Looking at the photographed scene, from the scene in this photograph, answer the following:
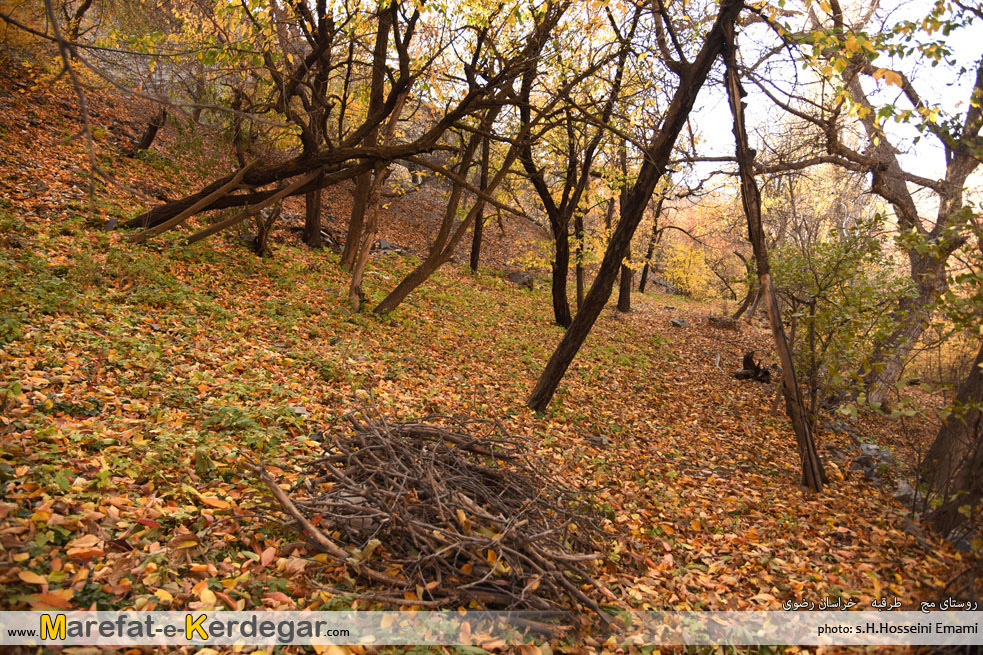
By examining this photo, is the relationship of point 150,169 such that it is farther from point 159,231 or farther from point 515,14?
point 515,14

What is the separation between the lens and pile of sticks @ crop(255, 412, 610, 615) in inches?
123

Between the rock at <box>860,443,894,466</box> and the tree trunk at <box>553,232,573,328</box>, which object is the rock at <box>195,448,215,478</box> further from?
the tree trunk at <box>553,232,573,328</box>

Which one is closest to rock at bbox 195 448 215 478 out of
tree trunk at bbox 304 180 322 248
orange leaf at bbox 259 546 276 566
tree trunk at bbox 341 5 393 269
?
orange leaf at bbox 259 546 276 566

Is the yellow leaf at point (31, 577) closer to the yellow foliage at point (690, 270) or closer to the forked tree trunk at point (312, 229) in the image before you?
the forked tree trunk at point (312, 229)

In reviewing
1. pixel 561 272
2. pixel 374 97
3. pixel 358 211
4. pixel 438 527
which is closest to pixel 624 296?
pixel 561 272

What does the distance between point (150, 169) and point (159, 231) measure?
5416 mm

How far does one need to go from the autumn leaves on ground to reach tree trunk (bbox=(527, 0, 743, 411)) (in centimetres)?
73

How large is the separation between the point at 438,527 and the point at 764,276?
15.5 feet

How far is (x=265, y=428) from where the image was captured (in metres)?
4.65

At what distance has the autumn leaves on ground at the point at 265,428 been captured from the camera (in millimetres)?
3014

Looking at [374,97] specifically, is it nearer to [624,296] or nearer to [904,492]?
[904,492]

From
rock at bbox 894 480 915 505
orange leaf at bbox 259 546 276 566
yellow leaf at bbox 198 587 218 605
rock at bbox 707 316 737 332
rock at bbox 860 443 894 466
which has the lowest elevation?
yellow leaf at bbox 198 587 218 605

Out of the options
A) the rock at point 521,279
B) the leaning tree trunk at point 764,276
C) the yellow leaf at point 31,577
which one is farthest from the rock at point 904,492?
the rock at point 521,279

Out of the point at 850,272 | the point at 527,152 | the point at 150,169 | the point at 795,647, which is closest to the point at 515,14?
the point at 527,152
